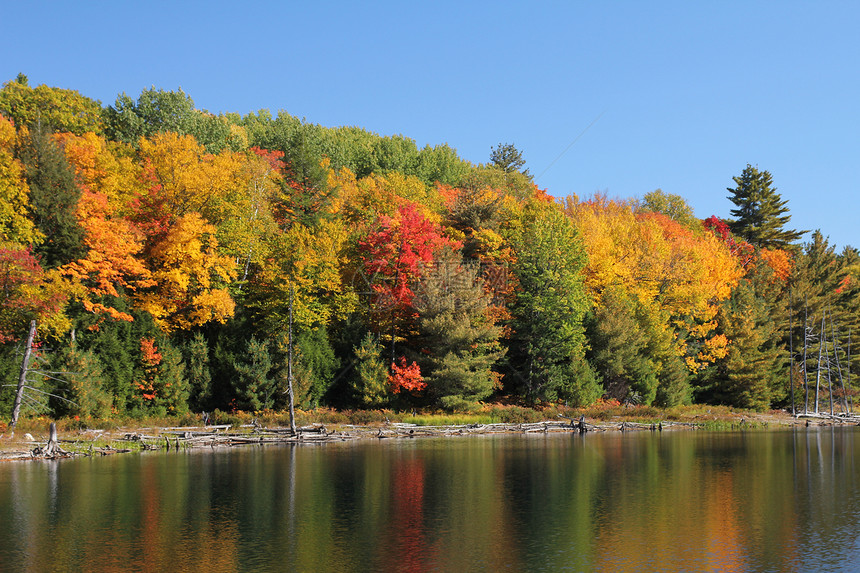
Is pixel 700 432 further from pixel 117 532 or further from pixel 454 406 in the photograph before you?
pixel 117 532

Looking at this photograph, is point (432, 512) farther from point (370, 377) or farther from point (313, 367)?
point (313, 367)

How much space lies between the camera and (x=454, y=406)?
6041cm

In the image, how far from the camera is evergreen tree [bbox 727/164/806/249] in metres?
106

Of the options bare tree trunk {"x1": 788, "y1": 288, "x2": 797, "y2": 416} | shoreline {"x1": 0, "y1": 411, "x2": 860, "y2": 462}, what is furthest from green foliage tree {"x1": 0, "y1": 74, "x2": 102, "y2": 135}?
bare tree trunk {"x1": 788, "y1": 288, "x2": 797, "y2": 416}

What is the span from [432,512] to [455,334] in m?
33.1

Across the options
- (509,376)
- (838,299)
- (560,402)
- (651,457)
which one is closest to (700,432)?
(560,402)

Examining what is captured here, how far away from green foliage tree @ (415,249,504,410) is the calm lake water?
56.4ft

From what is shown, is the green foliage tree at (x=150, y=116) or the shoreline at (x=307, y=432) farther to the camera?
the green foliage tree at (x=150, y=116)

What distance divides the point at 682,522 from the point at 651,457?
18.3m

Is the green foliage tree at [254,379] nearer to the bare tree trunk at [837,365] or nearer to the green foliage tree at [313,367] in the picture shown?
the green foliage tree at [313,367]

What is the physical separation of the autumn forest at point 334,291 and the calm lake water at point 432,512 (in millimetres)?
13737

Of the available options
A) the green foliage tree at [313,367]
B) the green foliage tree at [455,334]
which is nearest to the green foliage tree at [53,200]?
the green foliage tree at [313,367]

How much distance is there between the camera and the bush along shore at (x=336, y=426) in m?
43.0

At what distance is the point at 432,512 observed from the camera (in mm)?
26781
